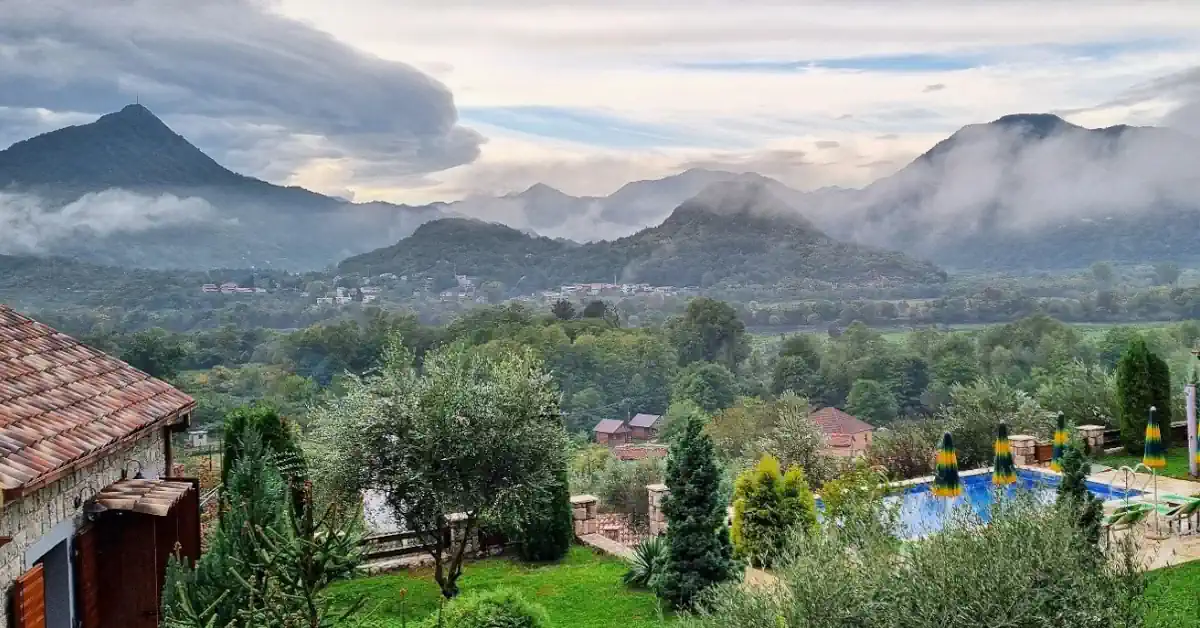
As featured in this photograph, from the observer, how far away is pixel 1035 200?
9331cm

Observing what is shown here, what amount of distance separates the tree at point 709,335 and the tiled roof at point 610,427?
979cm

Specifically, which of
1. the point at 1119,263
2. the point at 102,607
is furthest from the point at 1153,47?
the point at 102,607

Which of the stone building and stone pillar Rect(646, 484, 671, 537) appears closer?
the stone building

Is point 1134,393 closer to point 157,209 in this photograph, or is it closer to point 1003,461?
point 1003,461

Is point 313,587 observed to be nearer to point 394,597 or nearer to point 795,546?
point 795,546

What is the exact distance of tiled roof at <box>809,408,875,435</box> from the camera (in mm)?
36978

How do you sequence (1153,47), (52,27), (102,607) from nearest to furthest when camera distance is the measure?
(102,607) < (1153,47) < (52,27)

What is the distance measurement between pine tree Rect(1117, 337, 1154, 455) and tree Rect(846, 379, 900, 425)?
24.7 m

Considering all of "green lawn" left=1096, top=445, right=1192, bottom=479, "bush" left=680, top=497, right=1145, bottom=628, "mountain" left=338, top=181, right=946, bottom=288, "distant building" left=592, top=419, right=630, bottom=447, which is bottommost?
"distant building" left=592, top=419, right=630, bottom=447

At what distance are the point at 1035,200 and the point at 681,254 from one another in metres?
40.8

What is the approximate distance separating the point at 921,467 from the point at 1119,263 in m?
71.7

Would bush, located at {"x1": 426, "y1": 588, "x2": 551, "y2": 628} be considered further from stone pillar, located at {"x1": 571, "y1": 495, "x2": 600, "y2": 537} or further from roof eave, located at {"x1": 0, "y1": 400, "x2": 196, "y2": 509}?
stone pillar, located at {"x1": 571, "y1": 495, "x2": 600, "y2": 537}

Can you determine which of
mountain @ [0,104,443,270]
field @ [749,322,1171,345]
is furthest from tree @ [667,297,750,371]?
mountain @ [0,104,443,270]

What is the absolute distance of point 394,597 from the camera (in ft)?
37.2
